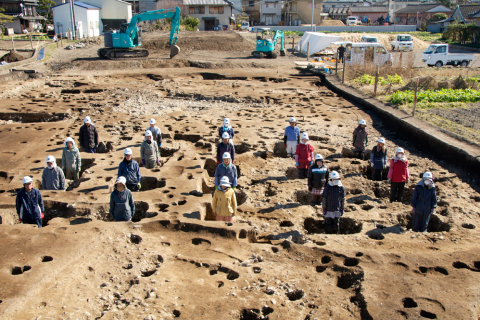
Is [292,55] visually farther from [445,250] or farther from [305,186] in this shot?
[445,250]

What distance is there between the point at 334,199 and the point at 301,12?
6491cm

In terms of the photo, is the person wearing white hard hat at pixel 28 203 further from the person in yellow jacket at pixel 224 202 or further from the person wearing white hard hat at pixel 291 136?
the person wearing white hard hat at pixel 291 136

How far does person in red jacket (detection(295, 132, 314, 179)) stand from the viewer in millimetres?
10445

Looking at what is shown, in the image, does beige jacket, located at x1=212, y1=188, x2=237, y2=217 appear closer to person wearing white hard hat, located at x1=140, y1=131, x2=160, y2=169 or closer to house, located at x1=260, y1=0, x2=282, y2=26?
person wearing white hard hat, located at x1=140, y1=131, x2=160, y2=169

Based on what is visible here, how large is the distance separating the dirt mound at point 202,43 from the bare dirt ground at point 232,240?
78.0ft

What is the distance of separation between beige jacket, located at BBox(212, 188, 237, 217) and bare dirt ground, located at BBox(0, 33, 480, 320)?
0.27 m

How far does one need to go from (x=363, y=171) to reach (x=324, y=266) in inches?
214

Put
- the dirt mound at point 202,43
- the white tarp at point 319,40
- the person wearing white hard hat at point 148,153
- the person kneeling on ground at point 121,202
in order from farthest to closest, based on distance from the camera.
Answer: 1. the dirt mound at point 202,43
2. the white tarp at point 319,40
3. the person wearing white hard hat at point 148,153
4. the person kneeling on ground at point 121,202

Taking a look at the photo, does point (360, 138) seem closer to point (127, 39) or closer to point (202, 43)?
point (127, 39)

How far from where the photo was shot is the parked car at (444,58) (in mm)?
28344

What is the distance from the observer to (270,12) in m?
70.6

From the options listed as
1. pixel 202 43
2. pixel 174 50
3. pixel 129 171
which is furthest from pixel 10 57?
pixel 129 171

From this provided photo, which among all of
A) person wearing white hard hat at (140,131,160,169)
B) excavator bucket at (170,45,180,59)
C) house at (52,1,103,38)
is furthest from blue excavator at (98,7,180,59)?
person wearing white hard hat at (140,131,160,169)

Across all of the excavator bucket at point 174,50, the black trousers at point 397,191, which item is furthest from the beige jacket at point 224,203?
the excavator bucket at point 174,50
